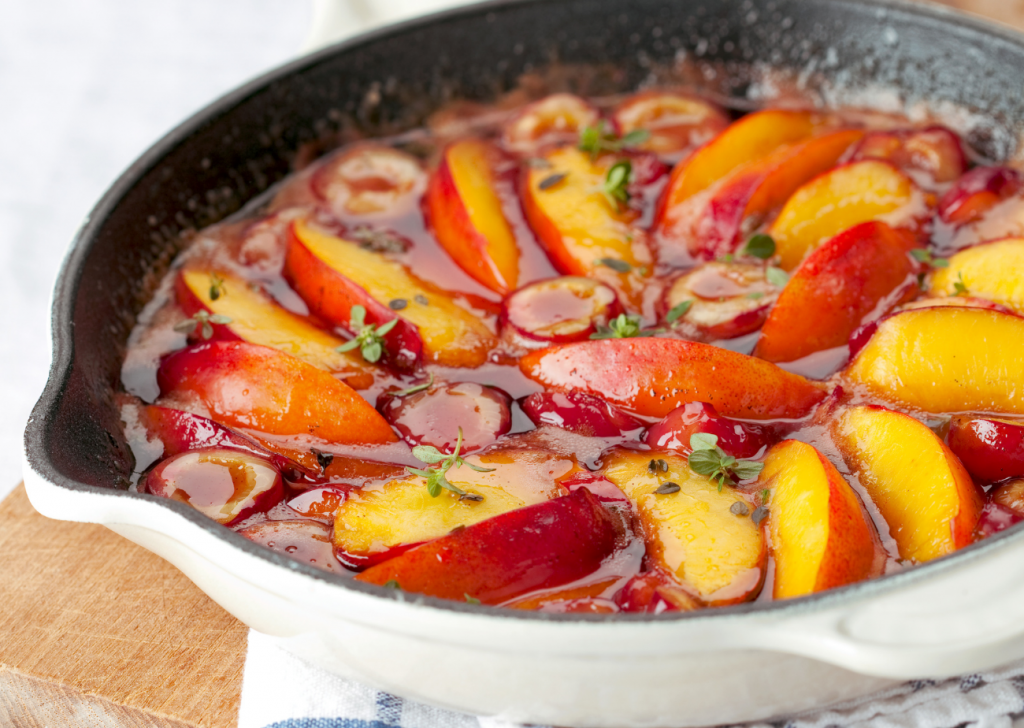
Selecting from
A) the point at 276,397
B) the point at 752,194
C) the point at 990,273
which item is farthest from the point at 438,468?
the point at 990,273

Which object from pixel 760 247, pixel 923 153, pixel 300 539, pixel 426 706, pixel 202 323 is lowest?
pixel 426 706

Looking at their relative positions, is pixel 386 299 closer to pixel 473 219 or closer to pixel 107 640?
pixel 473 219

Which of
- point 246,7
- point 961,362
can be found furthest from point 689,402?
point 246,7

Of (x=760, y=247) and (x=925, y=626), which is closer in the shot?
(x=925, y=626)

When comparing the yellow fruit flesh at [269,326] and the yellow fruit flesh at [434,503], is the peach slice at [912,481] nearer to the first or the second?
the yellow fruit flesh at [434,503]

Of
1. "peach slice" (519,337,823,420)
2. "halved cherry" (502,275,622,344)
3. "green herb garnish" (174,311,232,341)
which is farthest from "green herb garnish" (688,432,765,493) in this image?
"green herb garnish" (174,311,232,341)

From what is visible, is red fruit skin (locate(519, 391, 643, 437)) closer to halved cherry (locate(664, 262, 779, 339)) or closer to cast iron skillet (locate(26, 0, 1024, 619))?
halved cherry (locate(664, 262, 779, 339))

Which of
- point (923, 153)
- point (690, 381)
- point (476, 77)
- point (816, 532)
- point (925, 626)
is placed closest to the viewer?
point (925, 626)
